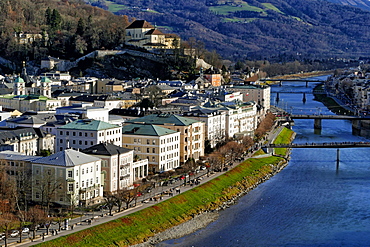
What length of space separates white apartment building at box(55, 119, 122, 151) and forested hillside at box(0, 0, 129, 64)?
52009 mm

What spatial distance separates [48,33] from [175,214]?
67154 millimetres

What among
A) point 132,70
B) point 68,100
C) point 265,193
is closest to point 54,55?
point 132,70

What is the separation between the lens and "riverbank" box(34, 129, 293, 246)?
31.4 metres

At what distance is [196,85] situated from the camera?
273 feet

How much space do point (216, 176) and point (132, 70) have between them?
4922 cm

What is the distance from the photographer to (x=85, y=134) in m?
43.2

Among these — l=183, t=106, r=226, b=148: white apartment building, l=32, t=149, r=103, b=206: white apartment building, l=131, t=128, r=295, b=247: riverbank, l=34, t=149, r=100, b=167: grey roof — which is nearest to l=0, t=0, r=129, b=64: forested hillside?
l=183, t=106, r=226, b=148: white apartment building

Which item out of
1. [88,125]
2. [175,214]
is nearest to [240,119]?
[88,125]

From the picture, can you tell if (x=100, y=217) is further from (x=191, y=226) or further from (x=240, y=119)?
(x=240, y=119)

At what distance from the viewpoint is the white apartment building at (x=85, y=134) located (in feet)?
141

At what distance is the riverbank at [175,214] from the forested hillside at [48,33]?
170ft

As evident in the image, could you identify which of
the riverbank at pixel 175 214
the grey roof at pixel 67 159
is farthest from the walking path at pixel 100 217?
the grey roof at pixel 67 159

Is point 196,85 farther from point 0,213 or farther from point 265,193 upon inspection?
point 0,213

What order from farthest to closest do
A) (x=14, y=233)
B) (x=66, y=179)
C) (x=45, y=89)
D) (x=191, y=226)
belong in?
(x=45, y=89)
(x=191, y=226)
(x=66, y=179)
(x=14, y=233)
